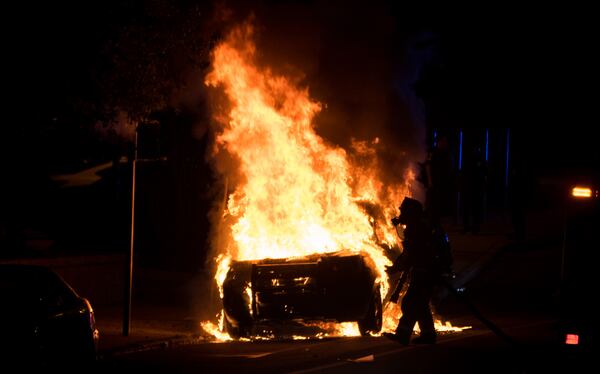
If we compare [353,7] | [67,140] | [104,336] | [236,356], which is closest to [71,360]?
[236,356]

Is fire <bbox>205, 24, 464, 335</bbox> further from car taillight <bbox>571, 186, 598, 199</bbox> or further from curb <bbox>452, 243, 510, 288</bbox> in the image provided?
car taillight <bbox>571, 186, 598, 199</bbox>

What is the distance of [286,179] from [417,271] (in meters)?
3.48

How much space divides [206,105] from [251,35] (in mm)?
1648

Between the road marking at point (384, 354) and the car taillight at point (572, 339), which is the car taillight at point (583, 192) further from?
the road marking at point (384, 354)

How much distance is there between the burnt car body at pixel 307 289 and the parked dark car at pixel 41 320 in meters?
2.69

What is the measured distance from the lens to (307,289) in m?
12.8

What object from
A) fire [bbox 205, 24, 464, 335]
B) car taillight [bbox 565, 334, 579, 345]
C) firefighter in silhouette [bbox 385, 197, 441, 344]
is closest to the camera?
car taillight [bbox 565, 334, 579, 345]

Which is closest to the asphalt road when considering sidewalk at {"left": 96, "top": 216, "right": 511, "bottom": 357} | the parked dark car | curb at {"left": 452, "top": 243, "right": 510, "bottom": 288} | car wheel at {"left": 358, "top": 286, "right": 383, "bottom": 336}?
car wheel at {"left": 358, "top": 286, "right": 383, "bottom": 336}

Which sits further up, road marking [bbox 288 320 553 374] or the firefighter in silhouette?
the firefighter in silhouette

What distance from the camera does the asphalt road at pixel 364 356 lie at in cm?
1104

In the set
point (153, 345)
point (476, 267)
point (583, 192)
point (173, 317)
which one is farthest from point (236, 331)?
point (476, 267)

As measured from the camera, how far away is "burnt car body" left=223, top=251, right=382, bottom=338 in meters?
12.8

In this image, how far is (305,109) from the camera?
1700 centimetres

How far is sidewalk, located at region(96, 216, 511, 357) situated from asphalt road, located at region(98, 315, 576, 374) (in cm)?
37
